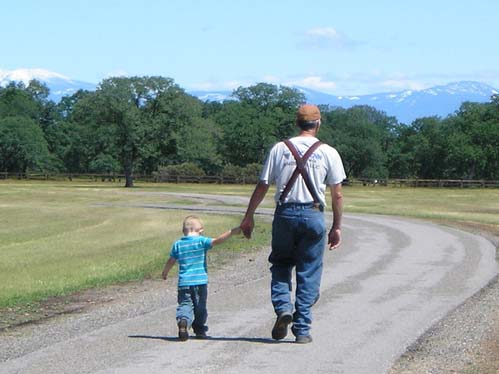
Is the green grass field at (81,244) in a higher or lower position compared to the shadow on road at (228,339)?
lower

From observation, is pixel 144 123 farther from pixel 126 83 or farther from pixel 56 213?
pixel 56 213

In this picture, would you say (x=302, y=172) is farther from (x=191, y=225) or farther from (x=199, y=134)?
(x=199, y=134)

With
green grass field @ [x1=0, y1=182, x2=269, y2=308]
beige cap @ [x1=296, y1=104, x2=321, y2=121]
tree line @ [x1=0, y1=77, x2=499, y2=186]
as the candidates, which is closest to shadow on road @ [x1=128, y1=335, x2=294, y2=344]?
beige cap @ [x1=296, y1=104, x2=321, y2=121]

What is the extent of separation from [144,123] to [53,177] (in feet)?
98.5

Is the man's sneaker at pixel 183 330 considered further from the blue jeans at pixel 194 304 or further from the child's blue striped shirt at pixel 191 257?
the child's blue striped shirt at pixel 191 257

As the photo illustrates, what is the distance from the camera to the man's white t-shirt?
8625mm

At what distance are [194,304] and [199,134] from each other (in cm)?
8029

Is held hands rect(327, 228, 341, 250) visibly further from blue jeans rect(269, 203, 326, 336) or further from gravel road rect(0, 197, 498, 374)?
gravel road rect(0, 197, 498, 374)

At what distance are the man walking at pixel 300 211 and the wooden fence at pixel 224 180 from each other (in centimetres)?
9227

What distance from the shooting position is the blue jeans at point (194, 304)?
9.09 meters

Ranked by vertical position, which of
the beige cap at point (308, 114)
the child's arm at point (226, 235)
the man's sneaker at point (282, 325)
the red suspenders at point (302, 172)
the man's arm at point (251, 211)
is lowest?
the man's sneaker at point (282, 325)

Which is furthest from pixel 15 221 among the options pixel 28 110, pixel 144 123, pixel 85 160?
pixel 28 110

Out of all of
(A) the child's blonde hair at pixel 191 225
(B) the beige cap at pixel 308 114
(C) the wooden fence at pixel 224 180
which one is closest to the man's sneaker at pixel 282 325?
(A) the child's blonde hair at pixel 191 225

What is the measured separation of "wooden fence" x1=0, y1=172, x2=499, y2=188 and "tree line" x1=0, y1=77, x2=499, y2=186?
130cm
